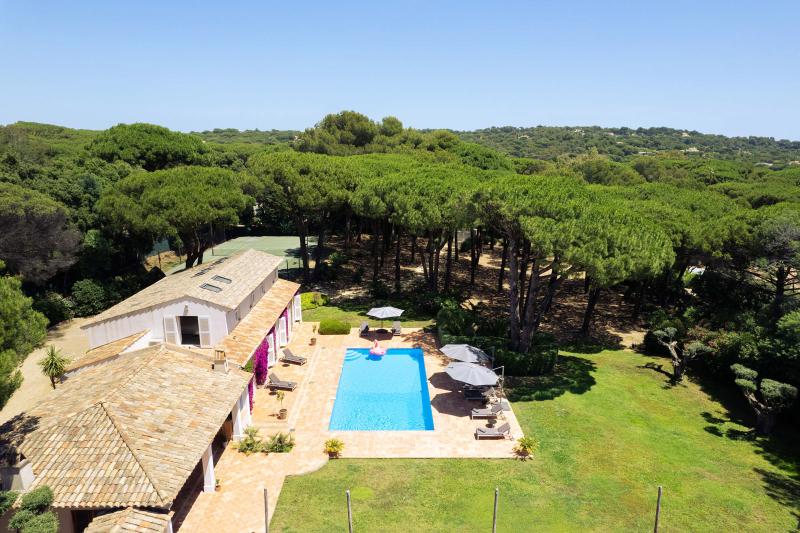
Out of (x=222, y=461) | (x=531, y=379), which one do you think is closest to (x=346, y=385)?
(x=222, y=461)

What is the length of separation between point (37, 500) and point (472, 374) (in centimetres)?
1614

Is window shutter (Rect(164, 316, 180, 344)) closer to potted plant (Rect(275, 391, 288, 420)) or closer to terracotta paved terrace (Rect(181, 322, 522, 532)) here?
terracotta paved terrace (Rect(181, 322, 522, 532))

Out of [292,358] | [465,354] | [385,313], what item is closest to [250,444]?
[292,358]

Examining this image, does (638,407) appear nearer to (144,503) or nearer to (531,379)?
(531,379)

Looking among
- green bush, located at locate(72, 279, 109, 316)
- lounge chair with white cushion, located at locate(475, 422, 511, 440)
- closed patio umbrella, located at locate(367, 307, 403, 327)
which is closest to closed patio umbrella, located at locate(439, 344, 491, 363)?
lounge chair with white cushion, located at locate(475, 422, 511, 440)

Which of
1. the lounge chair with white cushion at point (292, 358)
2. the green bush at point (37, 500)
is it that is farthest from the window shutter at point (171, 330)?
the green bush at point (37, 500)

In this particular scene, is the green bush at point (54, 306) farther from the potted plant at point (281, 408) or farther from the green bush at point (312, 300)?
the potted plant at point (281, 408)

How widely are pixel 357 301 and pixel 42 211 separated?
21613mm

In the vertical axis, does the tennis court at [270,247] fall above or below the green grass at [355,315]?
above

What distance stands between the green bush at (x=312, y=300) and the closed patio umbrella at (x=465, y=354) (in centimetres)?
1466

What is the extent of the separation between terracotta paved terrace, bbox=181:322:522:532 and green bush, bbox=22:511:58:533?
12.1 feet

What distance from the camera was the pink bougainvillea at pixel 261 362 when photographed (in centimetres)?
2325

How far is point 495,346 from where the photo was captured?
27750 mm

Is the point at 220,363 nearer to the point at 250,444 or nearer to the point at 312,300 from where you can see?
the point at 250,444
